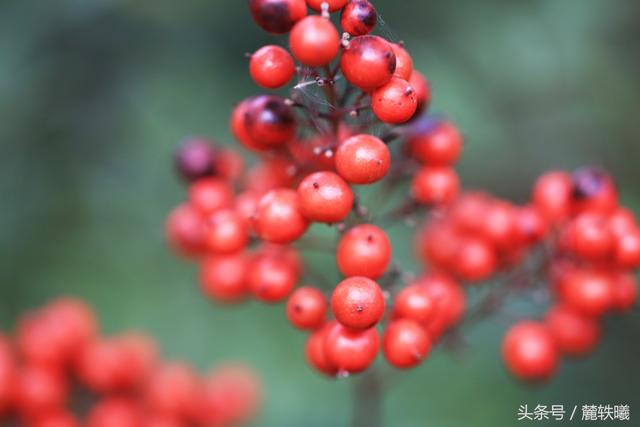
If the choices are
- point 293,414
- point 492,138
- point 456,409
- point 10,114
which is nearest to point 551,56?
point 492,138

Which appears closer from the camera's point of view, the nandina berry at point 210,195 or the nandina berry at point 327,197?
the nandina berry at point 327,197

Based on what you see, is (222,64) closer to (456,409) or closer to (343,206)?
(456,409)

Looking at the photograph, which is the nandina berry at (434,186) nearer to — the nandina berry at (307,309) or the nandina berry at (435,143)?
the nandina berry at (435,143)

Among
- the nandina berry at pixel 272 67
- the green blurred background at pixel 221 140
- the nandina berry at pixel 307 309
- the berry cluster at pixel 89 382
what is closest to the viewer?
the nandina berry at pixel 272 67

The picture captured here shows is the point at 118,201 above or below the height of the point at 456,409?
above

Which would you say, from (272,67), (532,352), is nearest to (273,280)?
(272,67)

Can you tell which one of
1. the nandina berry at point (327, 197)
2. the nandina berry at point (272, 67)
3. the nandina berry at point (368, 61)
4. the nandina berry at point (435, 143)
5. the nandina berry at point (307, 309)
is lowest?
the nandina berry at point (307, 309)

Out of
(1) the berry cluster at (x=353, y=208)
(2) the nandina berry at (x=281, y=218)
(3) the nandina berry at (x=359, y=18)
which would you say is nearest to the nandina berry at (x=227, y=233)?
(1) the berry cluster at (x=353, y=208)

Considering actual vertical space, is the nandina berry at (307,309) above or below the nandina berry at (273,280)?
below
